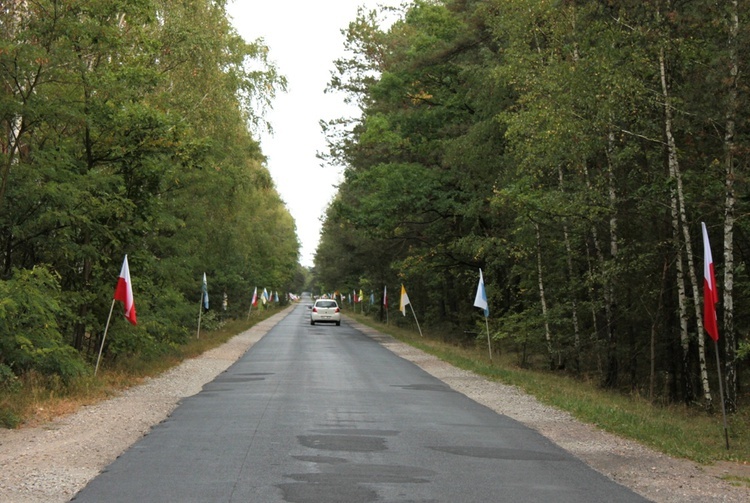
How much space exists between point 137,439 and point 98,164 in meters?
11.2

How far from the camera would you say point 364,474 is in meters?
8.73

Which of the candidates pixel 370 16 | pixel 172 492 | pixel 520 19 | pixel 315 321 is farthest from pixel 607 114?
pixel 315 321

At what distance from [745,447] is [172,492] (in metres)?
8.48

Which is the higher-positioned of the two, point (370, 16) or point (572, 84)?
point (370, 16)

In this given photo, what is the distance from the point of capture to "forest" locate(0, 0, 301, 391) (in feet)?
51.1

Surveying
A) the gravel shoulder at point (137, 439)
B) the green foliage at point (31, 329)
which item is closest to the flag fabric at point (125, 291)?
the gravel shoulder at point (137, 439)

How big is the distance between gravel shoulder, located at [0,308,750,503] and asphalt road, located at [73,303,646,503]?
271 millimetres

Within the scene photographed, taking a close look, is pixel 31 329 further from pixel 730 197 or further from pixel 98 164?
pixel 730 197

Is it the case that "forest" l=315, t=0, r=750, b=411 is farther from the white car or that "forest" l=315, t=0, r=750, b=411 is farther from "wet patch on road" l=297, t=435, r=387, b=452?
the white car

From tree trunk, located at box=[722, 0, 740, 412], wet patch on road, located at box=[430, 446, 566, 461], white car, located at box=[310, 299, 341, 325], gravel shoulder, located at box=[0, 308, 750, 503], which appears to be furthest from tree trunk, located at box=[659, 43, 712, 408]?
white car, located at box=[310, 299, 341, 325]

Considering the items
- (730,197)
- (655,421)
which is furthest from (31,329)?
(730,197)

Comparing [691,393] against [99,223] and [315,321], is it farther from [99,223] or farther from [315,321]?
[315,321]

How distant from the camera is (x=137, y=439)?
11078mm

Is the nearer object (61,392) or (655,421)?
(655,421)
